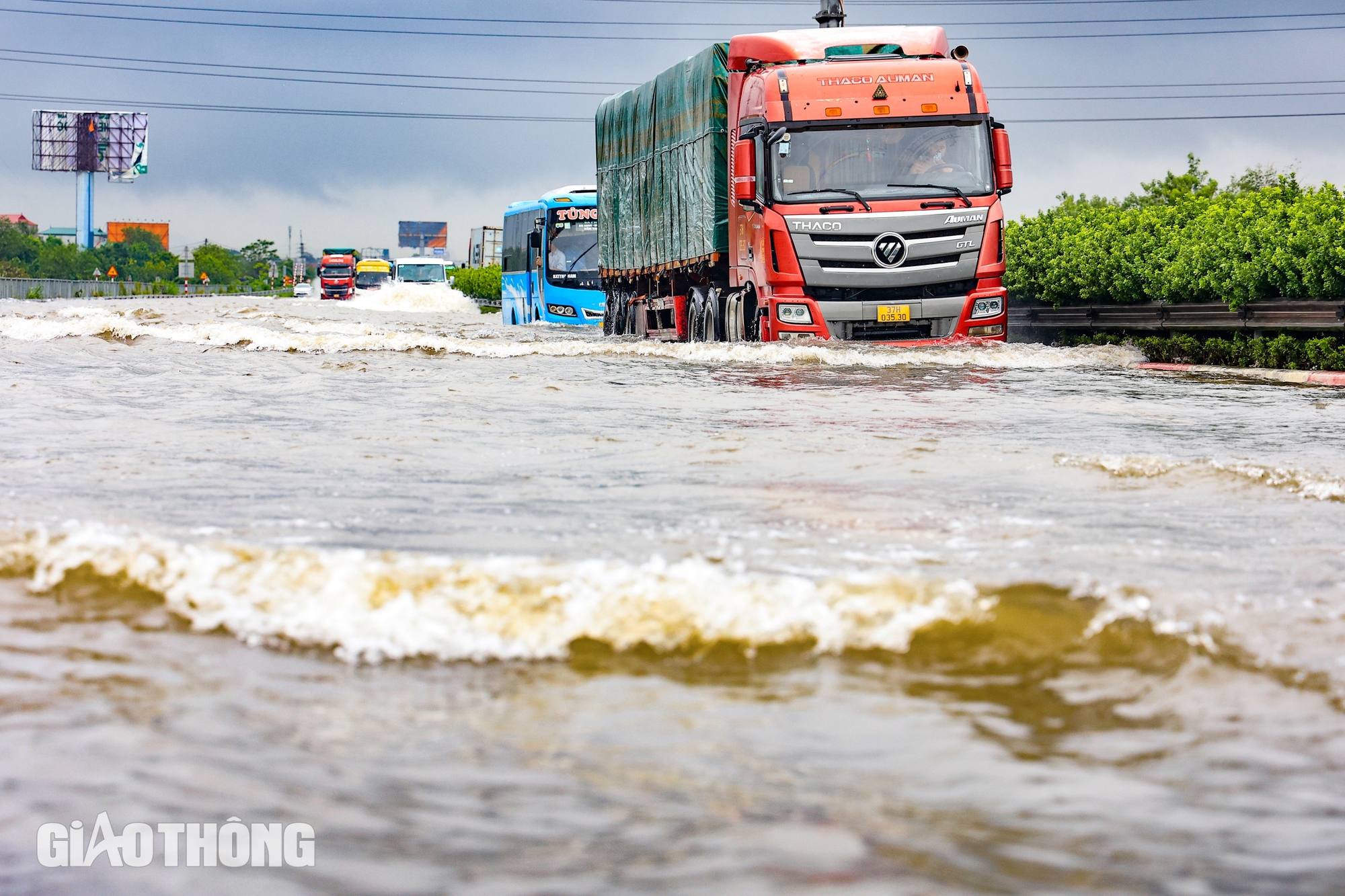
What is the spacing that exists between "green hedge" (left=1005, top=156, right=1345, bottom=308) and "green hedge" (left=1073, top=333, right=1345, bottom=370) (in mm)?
506

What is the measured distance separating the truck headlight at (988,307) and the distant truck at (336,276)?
6733 cm

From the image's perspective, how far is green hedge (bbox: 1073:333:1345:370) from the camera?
1596cm

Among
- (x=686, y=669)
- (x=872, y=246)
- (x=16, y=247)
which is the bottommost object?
(x=686, y=669)

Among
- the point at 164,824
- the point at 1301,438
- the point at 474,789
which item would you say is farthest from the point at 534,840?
the point at 1301,438

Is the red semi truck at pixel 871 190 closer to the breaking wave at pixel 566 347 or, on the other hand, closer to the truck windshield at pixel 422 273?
the breaking wave at pixel 566 347

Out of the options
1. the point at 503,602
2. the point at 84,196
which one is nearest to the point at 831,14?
A: the point at 503,602

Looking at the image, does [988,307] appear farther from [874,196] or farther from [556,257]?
[556,257]

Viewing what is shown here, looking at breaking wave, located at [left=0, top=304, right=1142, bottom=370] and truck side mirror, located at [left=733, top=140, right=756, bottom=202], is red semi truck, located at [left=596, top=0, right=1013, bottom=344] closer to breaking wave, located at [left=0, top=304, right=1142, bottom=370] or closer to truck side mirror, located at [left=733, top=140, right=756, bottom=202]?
truck side mirror, located at [left=733, top=140, right=756, bottom=202]

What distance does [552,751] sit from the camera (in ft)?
9.98

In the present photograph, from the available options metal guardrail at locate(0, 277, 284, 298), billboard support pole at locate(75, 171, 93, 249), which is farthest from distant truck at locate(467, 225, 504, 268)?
billboard support pole at locate(75, 171, 93, 249)

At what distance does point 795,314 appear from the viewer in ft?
53.6

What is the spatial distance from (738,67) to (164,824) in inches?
638

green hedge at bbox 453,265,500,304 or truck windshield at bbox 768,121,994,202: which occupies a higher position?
green hedge at bbox 453,265,500,304

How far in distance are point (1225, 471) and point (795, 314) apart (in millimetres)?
9424
